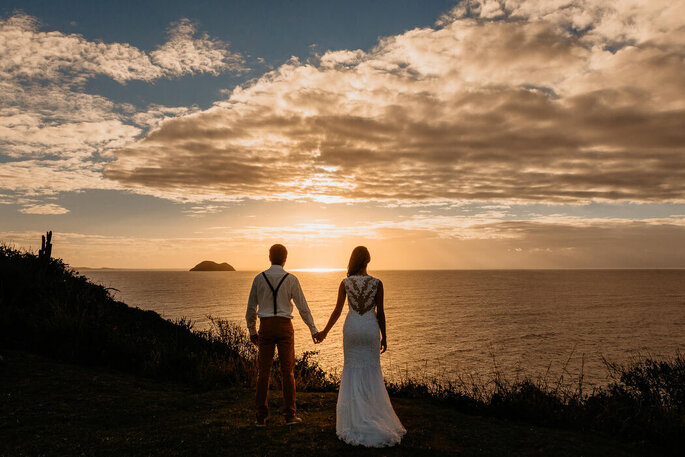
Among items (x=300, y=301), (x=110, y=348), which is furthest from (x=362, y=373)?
(x=110, y=348)

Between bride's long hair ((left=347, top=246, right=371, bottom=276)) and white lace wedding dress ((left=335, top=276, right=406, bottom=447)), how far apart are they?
0.45 feet

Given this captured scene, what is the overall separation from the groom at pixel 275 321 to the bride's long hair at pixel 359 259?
1001mm

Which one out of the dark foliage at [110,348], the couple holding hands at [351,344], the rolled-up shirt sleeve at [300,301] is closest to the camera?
the couple holding hands at [351,344]

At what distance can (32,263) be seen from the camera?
761 inches

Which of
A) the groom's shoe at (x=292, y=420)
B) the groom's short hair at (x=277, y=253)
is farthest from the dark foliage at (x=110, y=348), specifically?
the groom's short hair at (x=277, y=253)

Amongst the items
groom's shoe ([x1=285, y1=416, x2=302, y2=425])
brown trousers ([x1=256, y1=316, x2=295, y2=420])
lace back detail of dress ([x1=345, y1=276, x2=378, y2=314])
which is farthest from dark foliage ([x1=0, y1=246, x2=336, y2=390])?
lace back detail of dress ([x1=345, y1=276, x2=378, y2=314])

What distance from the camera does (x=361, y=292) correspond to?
7.31m

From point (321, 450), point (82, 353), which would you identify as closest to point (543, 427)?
point (321, 450)

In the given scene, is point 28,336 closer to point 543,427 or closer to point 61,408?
point 61,408

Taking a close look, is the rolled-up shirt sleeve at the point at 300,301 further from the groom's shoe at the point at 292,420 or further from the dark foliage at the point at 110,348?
the dark foliage at the point at 110,348

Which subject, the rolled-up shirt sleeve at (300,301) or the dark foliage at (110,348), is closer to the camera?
the rolled-up shirt sleeve at (300,301)

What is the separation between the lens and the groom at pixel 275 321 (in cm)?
762

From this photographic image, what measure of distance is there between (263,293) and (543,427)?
599cm

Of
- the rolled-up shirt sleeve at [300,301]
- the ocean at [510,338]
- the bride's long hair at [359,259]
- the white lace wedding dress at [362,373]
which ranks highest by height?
the bride's long hair at [359,259]
